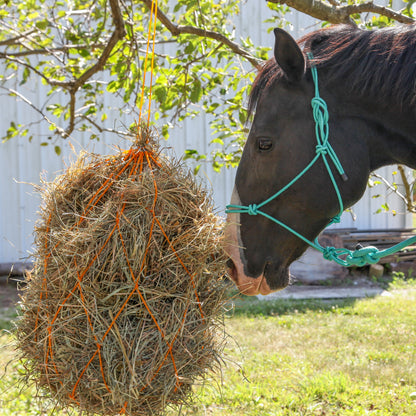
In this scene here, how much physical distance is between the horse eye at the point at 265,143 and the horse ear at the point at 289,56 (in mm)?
230

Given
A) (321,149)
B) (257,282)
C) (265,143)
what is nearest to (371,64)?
(321,149)

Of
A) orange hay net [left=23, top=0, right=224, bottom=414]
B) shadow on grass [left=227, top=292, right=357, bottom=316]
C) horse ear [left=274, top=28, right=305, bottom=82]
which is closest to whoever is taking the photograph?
orange hay net [left=23, top=0, right=224, bottom=414]

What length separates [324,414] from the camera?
3018 millimetres

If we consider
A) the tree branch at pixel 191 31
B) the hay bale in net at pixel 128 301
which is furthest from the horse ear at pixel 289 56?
the tree branch at pixel 191 31

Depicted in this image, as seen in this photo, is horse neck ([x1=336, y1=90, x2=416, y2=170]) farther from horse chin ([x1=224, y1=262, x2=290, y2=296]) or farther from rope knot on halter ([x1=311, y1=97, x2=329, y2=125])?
horse chin ([x1=224, y1=262, x2=290, y2=296])

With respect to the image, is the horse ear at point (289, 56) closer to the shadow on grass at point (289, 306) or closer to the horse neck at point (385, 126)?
the horse neck at point (385, 126)

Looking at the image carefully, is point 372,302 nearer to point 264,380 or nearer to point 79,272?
point 264,380

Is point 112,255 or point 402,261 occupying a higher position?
point 112,255

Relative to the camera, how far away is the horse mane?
4.96ft

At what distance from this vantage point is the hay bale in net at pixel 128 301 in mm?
1375

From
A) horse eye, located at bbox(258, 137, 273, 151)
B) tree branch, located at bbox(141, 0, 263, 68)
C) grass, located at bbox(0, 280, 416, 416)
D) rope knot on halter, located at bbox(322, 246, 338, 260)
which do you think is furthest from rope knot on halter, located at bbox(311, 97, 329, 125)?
tree branch, located at bbox(141, 0, 263, 68)

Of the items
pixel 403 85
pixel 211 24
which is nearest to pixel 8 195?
pixel 211 24

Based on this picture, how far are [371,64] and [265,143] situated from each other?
45 cm

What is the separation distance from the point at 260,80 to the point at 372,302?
5.11 meters
